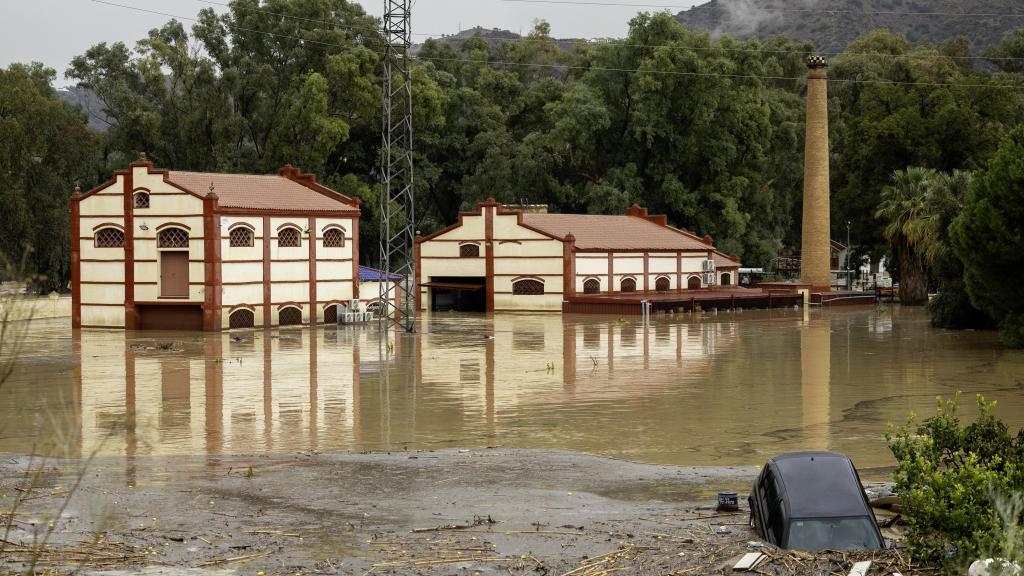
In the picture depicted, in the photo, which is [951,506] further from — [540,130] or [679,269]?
[540,130]

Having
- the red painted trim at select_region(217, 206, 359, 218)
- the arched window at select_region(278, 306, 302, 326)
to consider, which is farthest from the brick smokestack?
the arched window at select_region(278, 306, 302, 326)

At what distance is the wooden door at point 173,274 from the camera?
52781 mm

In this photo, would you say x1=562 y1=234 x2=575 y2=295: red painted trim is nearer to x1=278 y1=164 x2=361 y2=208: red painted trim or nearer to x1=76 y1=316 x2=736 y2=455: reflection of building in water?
x1=278 y1=164 x2=361 y2=208: red painted trim

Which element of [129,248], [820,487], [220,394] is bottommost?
[220,394]

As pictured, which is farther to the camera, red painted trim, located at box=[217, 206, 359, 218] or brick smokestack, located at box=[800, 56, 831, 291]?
brick smokestack, located at box=[800, 56, 831, 291]

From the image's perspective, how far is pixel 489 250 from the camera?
68562mm

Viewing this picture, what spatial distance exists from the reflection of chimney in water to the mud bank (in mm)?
4366

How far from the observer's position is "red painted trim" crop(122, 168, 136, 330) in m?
53.1

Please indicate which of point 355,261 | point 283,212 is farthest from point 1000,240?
point 355,261

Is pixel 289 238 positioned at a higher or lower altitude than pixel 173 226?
lower

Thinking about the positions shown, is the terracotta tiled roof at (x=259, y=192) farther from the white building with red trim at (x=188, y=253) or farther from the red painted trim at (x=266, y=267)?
the red painted trim at (x=266, y=267)

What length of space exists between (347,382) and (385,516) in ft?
56.8

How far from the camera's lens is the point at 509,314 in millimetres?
67000

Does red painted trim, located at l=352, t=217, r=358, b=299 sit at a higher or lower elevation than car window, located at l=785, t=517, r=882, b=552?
higher
